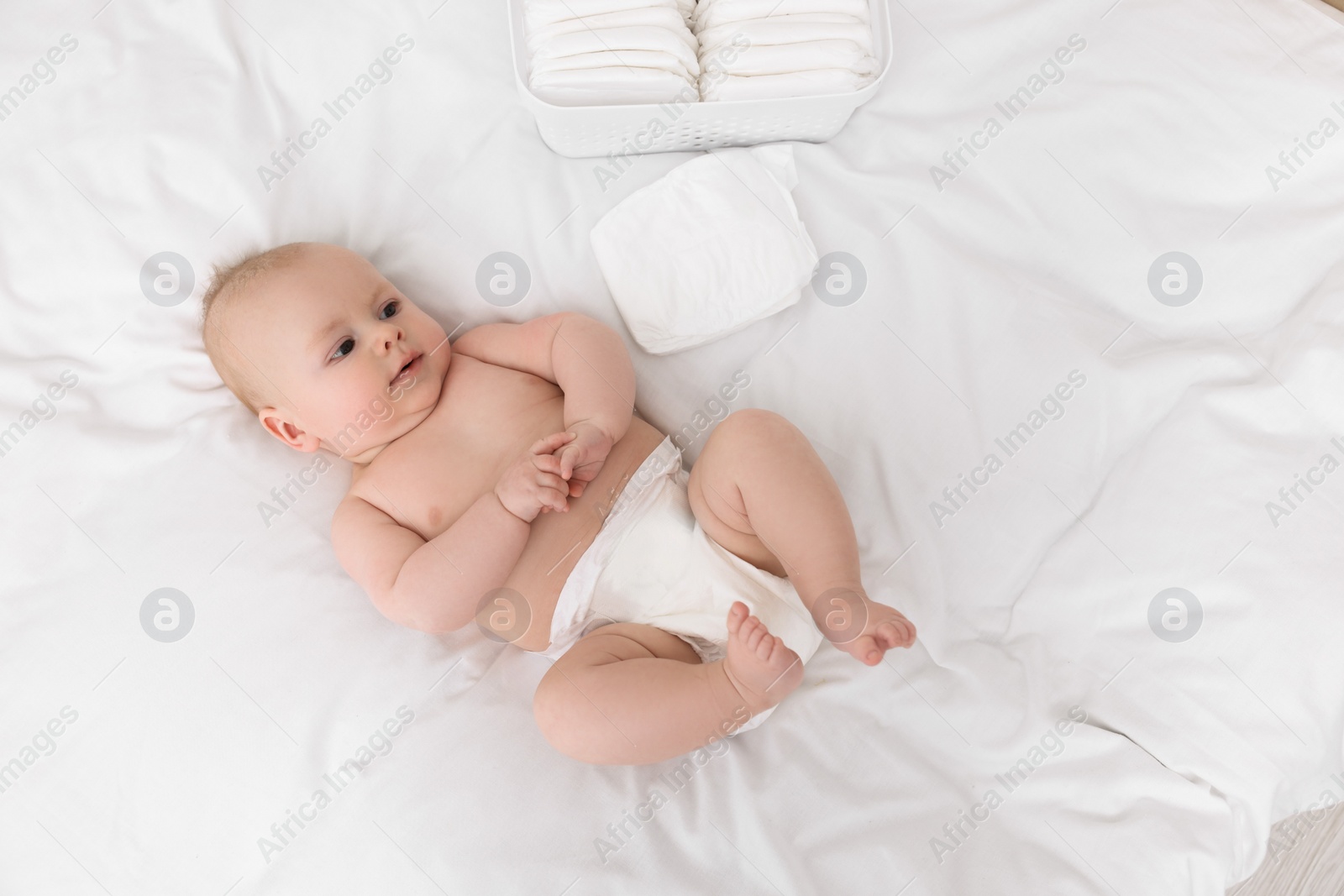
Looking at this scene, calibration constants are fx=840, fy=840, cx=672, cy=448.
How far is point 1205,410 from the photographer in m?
1.39

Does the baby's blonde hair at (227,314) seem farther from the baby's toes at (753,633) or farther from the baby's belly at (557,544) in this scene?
the baby's toes at (753,633)

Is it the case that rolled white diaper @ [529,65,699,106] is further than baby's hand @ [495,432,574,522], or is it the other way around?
rolled white diaper @ [529,65,699,106]

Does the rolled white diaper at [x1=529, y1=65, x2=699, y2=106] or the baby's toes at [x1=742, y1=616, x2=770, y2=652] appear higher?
the rolled white diaper at [x1=529, y1=65, x2=699, y2=106]

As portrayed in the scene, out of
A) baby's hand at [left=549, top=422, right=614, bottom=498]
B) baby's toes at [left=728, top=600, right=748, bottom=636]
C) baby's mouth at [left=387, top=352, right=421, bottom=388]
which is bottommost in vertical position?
baby's toes at [left=728, top=600, right=748, bottom=636]

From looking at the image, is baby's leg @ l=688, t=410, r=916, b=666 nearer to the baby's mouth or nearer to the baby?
the baby

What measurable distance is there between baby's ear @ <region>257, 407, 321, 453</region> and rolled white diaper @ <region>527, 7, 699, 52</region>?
0.77 m

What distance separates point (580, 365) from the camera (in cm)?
144

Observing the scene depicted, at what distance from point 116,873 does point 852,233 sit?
162 centimetres

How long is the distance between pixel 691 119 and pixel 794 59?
0.66 ft

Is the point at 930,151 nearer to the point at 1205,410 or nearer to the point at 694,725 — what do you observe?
the point at 1205,410

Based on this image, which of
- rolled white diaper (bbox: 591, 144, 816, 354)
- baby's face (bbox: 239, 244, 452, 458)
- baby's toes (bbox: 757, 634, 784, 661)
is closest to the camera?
baby's toes (bbox: 757, 634, 784, 661)

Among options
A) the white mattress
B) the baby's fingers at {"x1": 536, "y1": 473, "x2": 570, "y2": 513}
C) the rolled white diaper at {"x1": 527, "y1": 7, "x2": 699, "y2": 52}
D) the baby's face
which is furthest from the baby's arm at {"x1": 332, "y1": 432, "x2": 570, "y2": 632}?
the rolled white diaper at {"x1": 527, "y1": 7, "x2": 699, "y2": 52}

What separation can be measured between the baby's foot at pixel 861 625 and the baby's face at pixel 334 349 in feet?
2.56

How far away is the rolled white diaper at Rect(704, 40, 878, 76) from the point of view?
1.44m
